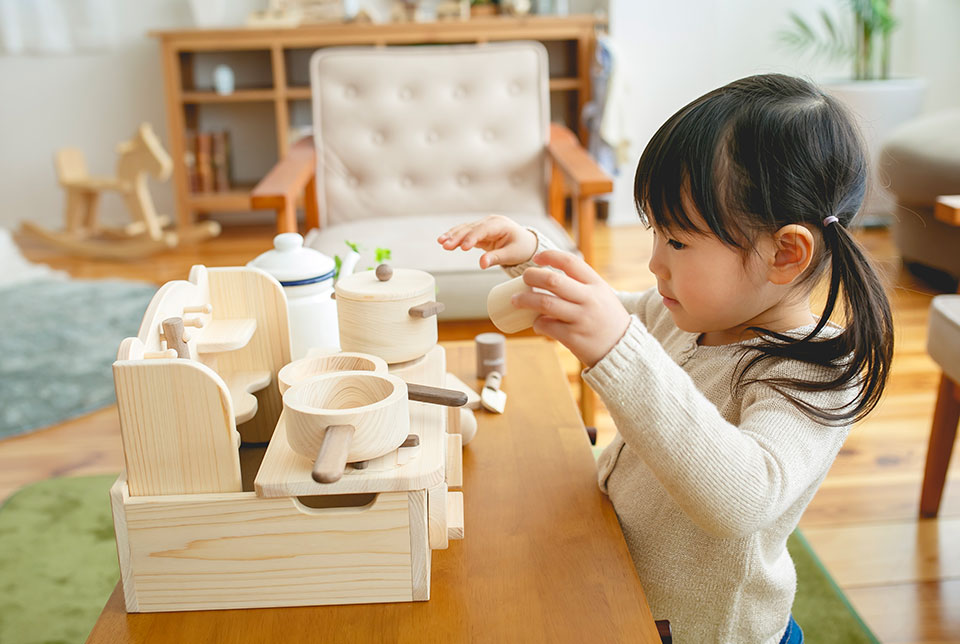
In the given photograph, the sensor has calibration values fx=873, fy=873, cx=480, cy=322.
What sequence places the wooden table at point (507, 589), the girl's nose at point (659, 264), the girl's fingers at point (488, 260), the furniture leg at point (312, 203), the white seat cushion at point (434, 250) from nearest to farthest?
the wooden table at point (507, 589)
the girl's nose at point (659, 264)
the girl's fingers at point (488, 260)
the white seat cushion at point (434, 250)
the furniture leg at point (312, 203)

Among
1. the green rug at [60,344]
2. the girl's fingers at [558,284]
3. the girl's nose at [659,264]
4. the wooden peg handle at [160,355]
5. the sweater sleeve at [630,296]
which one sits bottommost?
the green rug at [60,344]

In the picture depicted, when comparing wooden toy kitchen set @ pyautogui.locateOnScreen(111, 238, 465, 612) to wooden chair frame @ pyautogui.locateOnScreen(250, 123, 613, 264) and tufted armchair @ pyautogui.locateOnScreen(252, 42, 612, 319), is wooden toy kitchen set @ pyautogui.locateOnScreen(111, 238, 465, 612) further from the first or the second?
tufted armchair @ pyautogui.locateOnScreen(252, 42, 612, 319)

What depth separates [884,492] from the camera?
5.57ft

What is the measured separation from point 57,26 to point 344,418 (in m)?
4.02

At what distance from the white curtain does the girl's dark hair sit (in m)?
3.87

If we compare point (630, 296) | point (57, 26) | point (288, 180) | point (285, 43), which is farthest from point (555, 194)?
point (57, 26)

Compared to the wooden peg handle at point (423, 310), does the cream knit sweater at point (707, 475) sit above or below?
below

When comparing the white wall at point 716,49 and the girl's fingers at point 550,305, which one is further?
the white wall at point 716,49

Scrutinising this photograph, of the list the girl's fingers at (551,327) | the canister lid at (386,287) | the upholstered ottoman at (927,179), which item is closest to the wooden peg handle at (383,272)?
the canister lid at (386,287)

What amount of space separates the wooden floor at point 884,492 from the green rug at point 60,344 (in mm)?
97

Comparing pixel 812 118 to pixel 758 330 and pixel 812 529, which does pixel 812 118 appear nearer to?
pixel 758 330

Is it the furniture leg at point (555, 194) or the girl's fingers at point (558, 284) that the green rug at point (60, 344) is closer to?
the furniture leg at point (555, 194)

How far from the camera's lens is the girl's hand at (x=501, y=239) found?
96 centimetres

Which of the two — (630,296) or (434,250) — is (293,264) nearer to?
(630,296)
